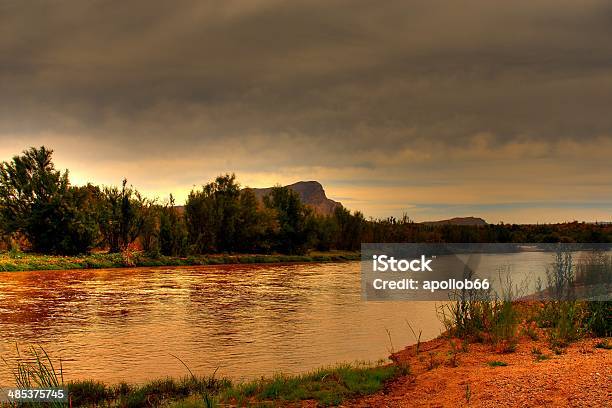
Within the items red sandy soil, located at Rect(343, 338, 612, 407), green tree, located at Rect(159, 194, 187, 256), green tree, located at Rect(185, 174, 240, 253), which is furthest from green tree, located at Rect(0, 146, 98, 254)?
red sandy soil, located at Rect(343, 338, 612, 407)

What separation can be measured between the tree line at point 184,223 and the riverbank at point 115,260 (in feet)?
7.06

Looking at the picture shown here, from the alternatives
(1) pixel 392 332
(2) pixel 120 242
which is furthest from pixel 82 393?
(2) pixel 120 242

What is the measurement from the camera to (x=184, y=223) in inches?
2714

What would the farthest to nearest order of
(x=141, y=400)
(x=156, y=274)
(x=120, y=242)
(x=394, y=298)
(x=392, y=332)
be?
(x=120, y=242)
(x=156, y=274)
(x=394, y=298)
(x=392, y=332)
(x=141, y=400)

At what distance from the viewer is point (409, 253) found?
83.2 metres

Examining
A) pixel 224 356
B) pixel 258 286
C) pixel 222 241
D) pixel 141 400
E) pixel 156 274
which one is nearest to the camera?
pixel 141 400

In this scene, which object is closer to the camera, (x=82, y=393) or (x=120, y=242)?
(x=82, y=393)

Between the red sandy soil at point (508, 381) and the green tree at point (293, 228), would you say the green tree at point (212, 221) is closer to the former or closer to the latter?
the green tree at point (293, 228)

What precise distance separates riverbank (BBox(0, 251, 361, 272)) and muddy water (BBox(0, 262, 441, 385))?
14.3 metres

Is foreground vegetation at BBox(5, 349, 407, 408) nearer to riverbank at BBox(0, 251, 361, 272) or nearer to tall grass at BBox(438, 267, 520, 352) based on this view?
tall grass at BBox(438, 267, 520, 352)

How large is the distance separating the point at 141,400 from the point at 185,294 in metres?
21.2

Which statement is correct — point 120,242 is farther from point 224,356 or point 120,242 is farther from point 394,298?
point 224,356

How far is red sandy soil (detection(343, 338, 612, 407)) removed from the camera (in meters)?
8.95

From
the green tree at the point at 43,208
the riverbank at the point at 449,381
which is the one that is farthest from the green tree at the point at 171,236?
the riverbank at the point at 449,381
